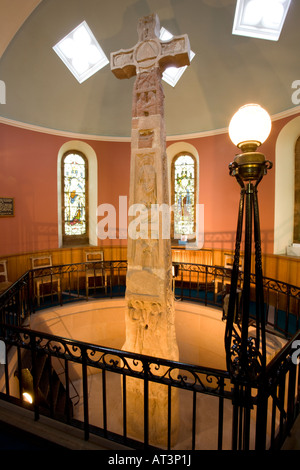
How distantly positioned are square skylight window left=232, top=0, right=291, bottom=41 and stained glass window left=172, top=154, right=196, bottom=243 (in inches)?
121

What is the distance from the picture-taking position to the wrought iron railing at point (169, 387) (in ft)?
5.22

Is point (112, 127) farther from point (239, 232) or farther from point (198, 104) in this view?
point (239, 232)

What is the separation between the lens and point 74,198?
7.42 m

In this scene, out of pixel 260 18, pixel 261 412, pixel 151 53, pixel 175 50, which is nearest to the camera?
pixel 261 412

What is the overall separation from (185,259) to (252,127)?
18.4ft

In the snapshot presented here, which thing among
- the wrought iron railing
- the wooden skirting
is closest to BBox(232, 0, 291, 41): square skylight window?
the wooden skirting

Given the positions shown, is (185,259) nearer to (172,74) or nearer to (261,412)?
(172,74)

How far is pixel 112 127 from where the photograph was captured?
23.2 ft

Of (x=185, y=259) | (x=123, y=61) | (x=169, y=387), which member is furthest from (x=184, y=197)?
(x=169, y=387)

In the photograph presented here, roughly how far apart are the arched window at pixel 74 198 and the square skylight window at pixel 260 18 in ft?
16.1

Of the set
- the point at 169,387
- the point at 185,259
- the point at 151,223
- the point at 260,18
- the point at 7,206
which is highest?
the point at 260,18

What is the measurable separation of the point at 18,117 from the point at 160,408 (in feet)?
21.5

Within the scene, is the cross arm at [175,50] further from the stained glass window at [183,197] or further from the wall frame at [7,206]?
the wall frame at [7,206]

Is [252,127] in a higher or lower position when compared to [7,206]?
higher
